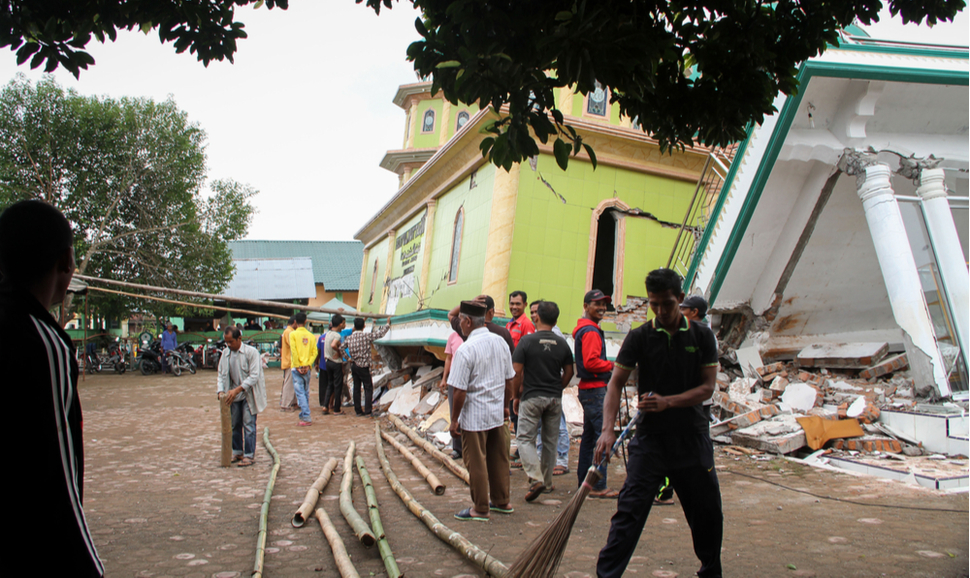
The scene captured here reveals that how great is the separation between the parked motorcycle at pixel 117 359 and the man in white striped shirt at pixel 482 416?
2125 centimetres

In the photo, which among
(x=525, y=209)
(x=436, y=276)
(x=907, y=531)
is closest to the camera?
(x=907, y=531)

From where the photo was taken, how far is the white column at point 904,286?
6.81 metres

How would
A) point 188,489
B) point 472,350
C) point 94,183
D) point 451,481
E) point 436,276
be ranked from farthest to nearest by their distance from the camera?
1. point 94,183
2. point 436,276
3. point 451,481
4. point 188,489
5. point 472,350

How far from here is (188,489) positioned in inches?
226

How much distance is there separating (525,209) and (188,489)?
21.9ft

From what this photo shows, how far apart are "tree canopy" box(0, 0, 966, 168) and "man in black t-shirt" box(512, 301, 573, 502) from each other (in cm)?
214

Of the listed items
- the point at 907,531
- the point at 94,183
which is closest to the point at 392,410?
the point at 907,531

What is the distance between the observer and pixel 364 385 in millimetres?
11000

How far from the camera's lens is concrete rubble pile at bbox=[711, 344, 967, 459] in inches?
270

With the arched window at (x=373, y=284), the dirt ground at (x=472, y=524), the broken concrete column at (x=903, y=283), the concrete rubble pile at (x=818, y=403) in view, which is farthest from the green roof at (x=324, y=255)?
the broken concrete column at (x=903, y=283)

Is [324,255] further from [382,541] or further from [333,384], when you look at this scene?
[382,541]

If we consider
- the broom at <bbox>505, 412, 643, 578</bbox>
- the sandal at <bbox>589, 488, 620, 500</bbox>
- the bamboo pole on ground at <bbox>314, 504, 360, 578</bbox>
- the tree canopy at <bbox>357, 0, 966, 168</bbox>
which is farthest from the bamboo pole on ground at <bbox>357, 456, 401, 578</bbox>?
the tree canopy at <bbox>357, 0, 966, 168</bbox>

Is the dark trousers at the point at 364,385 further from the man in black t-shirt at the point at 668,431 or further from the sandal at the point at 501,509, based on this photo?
the man in black t-shirt at the point at 668,431

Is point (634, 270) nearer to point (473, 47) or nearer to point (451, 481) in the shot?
point (451, 481)
